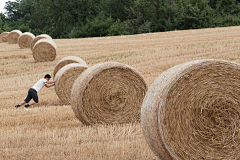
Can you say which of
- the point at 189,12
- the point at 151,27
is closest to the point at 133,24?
the point at 151,27

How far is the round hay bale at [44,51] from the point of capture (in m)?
19.5

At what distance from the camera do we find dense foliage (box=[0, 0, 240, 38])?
38.9 metres

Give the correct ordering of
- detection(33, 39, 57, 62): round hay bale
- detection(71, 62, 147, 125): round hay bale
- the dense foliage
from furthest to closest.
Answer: the dense foliage, detection(33, 39, 57, 62): round hay bale, detection(71, 62, 147, 125): round hay bale

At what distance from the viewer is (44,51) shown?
1978 cm

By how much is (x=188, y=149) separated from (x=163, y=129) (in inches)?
17.5

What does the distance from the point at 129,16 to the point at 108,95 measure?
39.8 metres

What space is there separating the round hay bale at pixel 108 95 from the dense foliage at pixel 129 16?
105 ft

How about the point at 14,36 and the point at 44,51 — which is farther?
the point at 14,36

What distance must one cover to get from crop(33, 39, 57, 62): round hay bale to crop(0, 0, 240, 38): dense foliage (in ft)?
72.8

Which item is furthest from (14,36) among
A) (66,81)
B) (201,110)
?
(201,110)

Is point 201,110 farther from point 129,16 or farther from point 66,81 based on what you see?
point 129,16

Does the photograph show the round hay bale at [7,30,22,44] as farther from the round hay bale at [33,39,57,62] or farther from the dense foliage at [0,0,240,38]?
the dense foliage at [0,0,240,38]

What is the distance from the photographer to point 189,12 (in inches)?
1510

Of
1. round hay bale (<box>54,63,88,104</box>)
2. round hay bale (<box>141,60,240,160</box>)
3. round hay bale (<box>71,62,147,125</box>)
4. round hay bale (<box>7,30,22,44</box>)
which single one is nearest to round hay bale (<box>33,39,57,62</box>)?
round hay bale (<box>54,63,88,104</box>)
